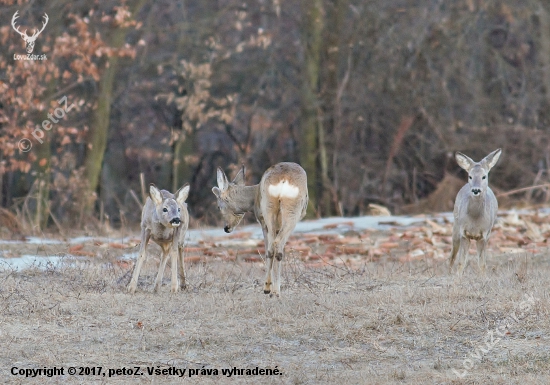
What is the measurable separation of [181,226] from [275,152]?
680 inches

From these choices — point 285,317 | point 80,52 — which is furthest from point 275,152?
point 285,317

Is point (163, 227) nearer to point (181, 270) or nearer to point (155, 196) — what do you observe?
point (155, 196)

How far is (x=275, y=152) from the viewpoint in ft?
93.7

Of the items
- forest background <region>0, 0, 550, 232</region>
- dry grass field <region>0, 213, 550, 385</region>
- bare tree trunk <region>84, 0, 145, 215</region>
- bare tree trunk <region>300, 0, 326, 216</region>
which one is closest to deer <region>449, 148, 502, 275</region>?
dry grass field <region>0, 213, 550, 385</region>

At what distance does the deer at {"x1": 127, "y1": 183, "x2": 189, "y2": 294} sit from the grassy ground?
0.25 metres

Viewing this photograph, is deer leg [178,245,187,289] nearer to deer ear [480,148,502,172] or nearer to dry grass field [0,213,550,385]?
dry grass field [0,213,550,385]

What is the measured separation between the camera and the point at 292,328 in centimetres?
926

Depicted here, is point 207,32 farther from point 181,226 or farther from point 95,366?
point 95,366

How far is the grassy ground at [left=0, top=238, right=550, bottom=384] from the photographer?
808 cm

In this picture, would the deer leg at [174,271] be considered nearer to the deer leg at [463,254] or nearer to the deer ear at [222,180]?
the deer ear at [222,180]

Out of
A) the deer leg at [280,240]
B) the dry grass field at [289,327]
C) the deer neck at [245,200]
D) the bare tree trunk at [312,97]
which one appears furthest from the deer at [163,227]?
the bare tree trunk at [312,97]

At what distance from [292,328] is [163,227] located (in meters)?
2.47

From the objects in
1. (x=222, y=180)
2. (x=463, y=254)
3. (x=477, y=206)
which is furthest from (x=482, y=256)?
(x=222, y=180)

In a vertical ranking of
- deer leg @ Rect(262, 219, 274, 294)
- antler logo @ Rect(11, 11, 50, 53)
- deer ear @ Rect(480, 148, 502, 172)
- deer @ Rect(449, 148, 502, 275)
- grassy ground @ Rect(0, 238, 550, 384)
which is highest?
antler logo @ Rect(11, 11, 50, 53)
